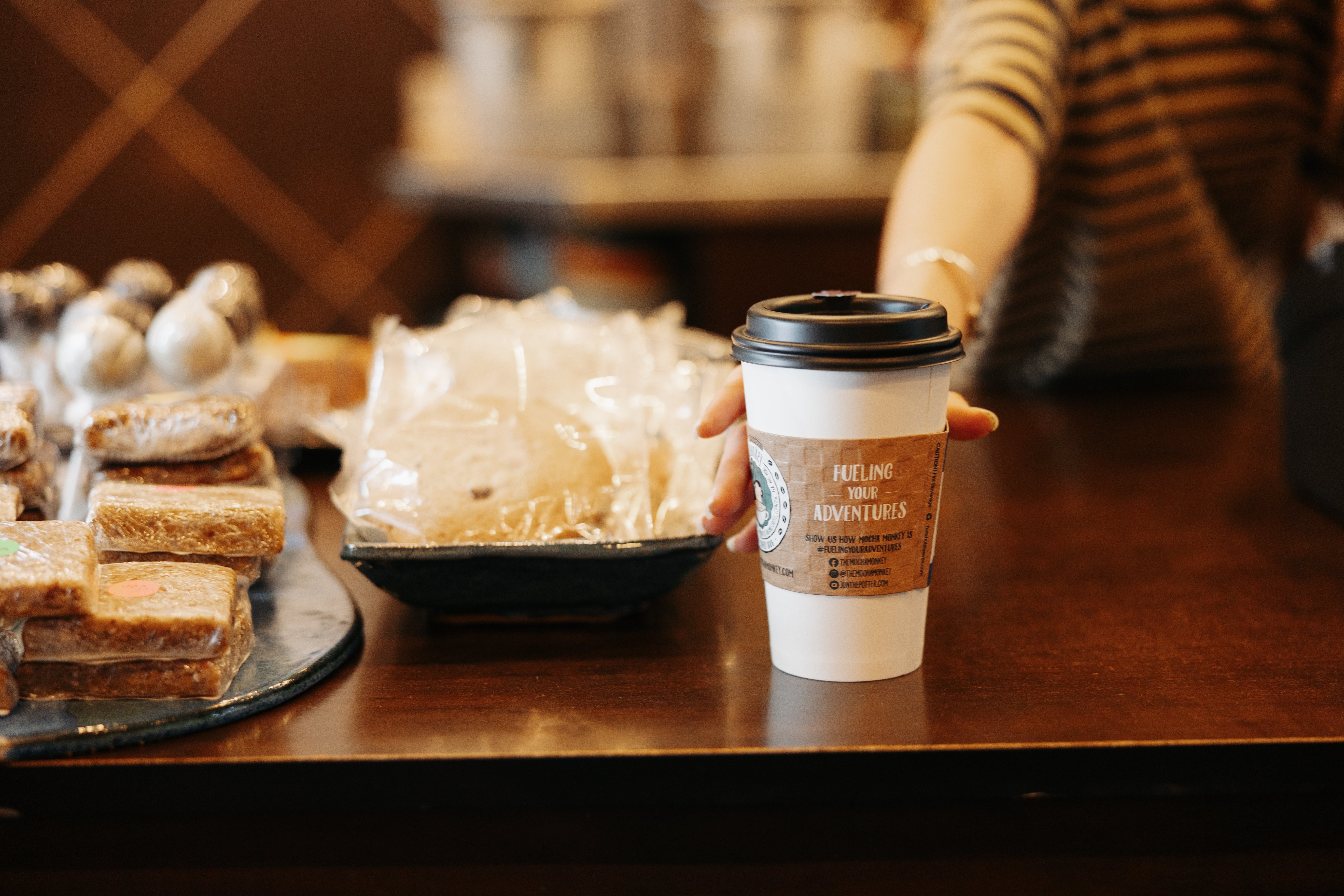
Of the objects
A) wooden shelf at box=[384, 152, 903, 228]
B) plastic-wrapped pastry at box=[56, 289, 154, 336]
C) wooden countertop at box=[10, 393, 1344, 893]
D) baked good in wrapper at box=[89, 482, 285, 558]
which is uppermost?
wooden shelf at box=[384, 152, 903, 228]

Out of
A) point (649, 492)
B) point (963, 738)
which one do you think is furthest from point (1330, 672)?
point (649, 492)

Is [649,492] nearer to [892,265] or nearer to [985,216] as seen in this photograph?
[892,265]

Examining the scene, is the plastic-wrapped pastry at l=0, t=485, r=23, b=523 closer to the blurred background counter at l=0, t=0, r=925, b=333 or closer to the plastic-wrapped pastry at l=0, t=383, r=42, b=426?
the plastic-wrapped pastry at l=0, t=383, r=42, b=426

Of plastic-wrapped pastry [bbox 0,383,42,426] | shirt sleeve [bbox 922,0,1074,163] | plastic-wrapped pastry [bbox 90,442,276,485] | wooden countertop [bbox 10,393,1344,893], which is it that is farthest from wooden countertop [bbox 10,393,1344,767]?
shirt sleeve [bbox 922,0,1074,163]

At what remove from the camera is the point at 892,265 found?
0.89m

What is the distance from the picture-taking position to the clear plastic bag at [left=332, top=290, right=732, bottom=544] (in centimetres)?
67

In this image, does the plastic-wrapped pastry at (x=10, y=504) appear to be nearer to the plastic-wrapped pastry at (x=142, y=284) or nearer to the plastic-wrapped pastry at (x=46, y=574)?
the plastic-wrapped pastry at (x=46, y=574)

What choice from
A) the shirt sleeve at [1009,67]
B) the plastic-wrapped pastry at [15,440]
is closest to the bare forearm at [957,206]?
the shirt sleeve at [1009,67]

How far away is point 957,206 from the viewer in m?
0.93

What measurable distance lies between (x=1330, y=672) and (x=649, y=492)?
411 millimetres

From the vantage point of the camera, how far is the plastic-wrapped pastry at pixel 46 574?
0.50 metres

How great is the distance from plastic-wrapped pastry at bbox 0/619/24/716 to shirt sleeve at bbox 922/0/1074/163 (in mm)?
884

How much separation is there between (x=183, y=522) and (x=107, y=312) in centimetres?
28

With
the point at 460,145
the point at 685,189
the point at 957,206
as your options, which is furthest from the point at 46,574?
the point at 460,145
